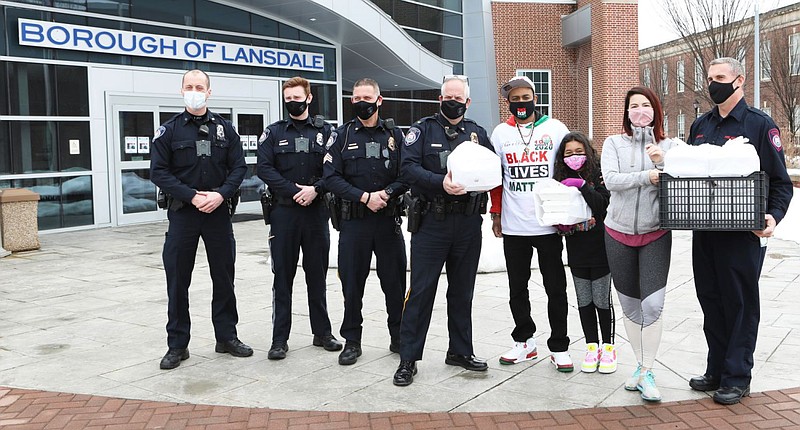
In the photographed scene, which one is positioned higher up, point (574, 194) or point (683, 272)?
point (574, 194)

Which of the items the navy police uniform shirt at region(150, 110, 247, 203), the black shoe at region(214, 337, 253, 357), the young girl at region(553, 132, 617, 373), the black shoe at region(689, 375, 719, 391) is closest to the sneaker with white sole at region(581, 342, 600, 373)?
A: the young girl at region(553, 132, 617, 373)

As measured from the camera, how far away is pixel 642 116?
15.3 ft

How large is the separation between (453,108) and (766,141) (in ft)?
6.30

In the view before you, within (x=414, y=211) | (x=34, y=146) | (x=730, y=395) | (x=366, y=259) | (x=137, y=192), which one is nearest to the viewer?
(x=730, y=395)

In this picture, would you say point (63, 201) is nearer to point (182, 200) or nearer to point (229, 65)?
point (229, 65)

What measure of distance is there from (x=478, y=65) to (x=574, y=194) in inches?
870

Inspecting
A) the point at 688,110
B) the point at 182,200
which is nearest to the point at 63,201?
the point at 182,200

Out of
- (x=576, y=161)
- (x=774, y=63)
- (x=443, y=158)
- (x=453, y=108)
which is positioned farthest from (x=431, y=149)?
(x=774, y=63)

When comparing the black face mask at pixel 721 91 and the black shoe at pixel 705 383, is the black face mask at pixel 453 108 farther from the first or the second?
the black shoe at pixel 705 383

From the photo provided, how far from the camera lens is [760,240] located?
4.54 meters

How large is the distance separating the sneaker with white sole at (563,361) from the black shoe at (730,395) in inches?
38.2

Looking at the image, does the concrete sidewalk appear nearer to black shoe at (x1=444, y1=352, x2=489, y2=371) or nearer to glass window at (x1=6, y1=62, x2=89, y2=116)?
black shoe at (x1=444, y1=352, x2=489, y2=371)

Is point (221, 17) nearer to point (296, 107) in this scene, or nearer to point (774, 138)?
point (296, 107)

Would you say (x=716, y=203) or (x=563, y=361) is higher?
(x=716, y=203)
